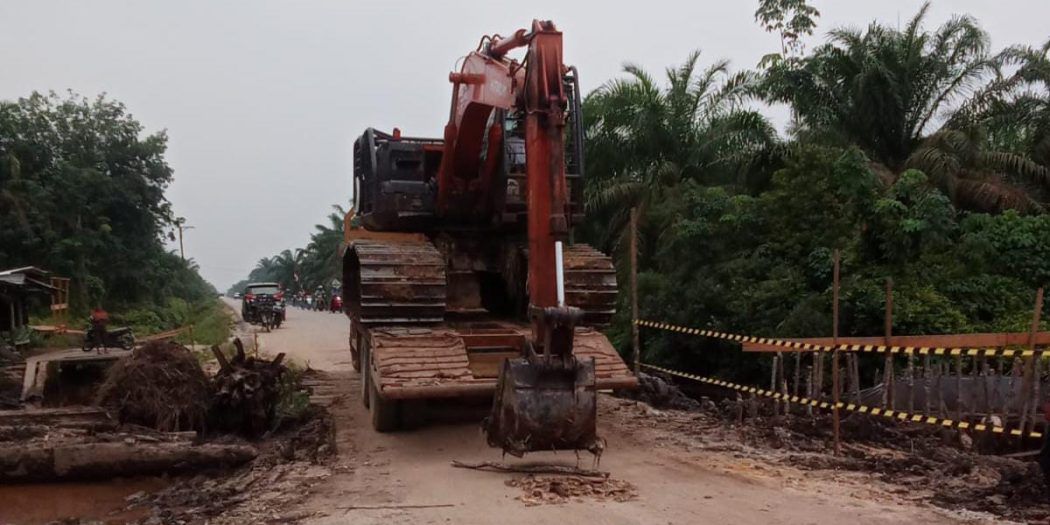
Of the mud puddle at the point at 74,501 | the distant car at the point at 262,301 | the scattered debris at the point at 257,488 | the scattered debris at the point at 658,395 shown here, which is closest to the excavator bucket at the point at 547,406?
the scattered debris at the point at 257,488

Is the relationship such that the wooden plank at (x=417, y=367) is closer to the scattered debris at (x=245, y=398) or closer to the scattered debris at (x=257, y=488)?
the scattered debris at (x=257, y=488)

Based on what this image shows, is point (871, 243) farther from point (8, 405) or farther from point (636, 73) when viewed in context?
point (8, 405)

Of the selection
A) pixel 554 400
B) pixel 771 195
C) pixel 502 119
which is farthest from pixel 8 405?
pixel 771 195

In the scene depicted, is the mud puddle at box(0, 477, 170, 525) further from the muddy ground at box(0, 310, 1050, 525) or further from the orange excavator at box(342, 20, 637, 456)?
the orange excavator at box(342, 20, 637, 456)

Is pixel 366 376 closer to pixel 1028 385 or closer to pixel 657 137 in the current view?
pixel 1028 385

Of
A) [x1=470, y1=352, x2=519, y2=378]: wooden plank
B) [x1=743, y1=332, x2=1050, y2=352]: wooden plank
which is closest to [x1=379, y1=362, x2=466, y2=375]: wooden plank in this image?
[x1=470, y1=352, x2=519, y2=378]: wooden plank

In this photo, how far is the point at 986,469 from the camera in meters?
7.32

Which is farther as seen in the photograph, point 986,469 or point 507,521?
point 986,469

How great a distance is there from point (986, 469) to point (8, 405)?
540 inches

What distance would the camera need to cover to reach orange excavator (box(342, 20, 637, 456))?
23.0 ft

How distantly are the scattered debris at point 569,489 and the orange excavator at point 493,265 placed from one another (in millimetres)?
276

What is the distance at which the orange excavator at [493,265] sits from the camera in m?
7.00

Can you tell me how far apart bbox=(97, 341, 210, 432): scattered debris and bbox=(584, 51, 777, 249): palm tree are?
12581mm

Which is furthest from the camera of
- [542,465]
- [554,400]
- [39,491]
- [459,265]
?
[459,265]
